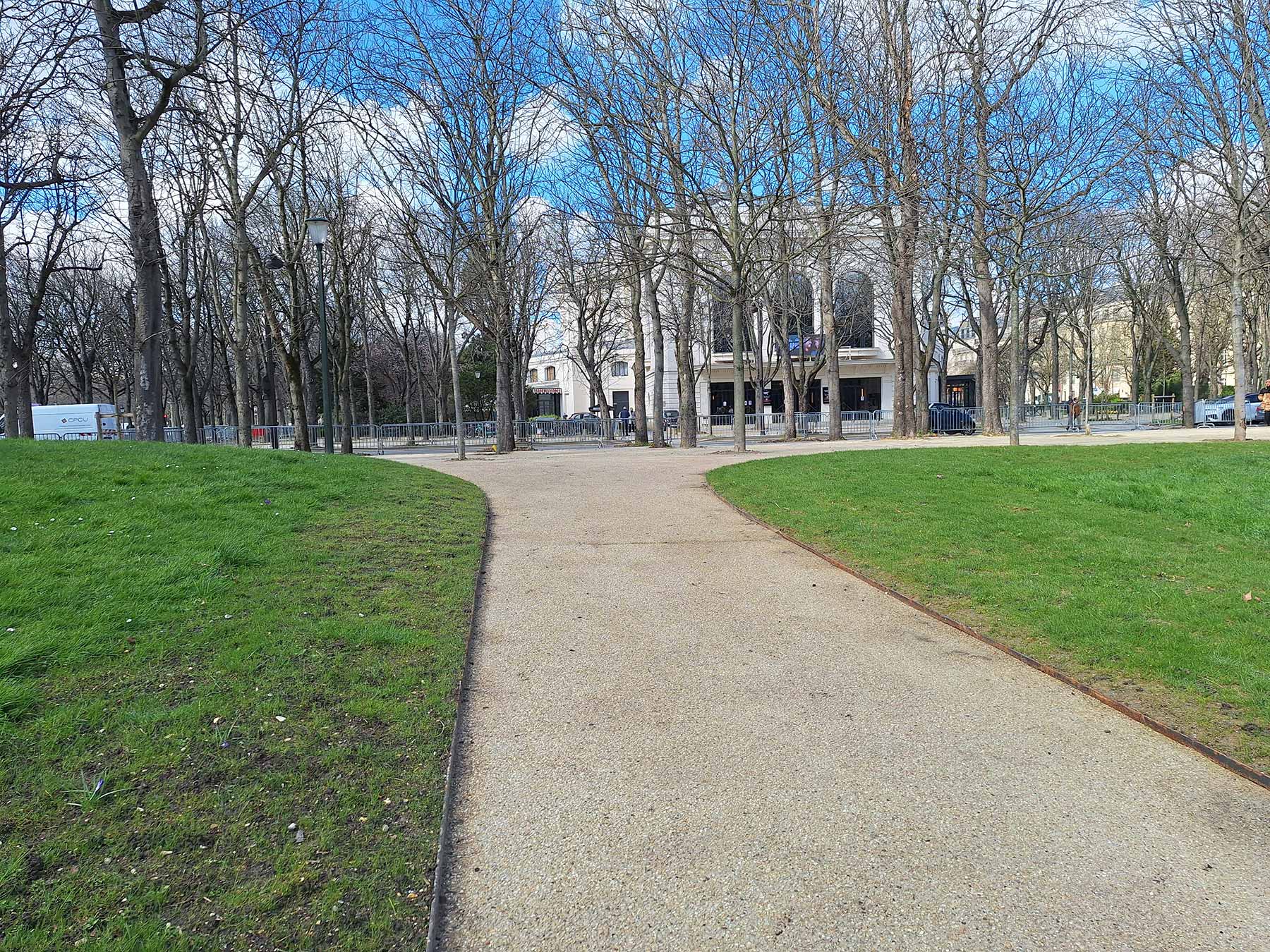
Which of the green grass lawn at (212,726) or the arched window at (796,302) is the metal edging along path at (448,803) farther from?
the arched window at (796,302)

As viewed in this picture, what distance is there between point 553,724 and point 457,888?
144 centimetres

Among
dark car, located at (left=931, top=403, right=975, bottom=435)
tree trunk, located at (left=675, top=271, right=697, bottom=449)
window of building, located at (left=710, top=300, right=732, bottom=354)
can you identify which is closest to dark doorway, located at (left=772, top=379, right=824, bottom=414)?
window of building, located at (left=710, top=300, right=732, bottom=354)

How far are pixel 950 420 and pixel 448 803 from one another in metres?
36.2

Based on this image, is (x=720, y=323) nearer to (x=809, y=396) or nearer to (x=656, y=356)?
(x=809, y=396)

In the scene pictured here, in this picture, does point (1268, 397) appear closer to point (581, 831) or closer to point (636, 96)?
point (636, 96)

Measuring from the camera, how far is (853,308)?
49531mm

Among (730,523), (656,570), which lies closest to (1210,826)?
(656,570)

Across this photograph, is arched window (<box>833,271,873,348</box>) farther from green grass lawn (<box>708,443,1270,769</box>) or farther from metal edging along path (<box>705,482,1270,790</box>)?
metal edging along path (<box>705,482,1270,790</box>)

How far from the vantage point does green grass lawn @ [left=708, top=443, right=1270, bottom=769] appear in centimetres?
465

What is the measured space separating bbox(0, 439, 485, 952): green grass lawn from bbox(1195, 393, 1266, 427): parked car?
4051 cm

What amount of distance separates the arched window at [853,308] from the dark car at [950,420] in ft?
26.8

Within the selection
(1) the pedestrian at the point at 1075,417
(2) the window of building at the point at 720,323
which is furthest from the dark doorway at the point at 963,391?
(1) the pedestrian at the point at 1075,417

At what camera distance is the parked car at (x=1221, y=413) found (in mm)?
36312

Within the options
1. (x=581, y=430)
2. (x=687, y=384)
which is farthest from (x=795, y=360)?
(x=687, y=384)
